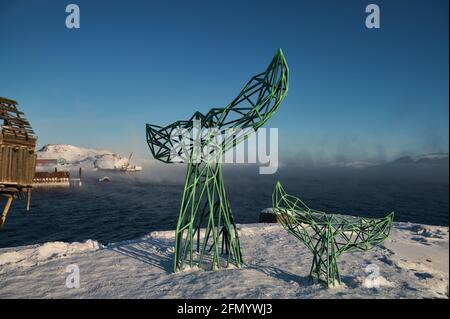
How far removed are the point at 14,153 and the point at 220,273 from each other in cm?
1057

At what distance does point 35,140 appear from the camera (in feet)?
42.2

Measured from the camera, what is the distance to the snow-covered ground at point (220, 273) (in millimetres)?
11156

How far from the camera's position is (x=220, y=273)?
13.0 m

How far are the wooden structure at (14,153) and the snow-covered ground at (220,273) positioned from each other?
4278 mm

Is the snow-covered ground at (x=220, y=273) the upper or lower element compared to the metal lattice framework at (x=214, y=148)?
lower

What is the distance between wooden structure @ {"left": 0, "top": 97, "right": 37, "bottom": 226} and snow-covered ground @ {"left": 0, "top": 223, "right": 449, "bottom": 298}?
4278mm

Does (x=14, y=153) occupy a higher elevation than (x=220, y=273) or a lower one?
higher

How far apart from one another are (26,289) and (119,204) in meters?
48.2

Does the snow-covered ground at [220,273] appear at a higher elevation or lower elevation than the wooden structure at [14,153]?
lower

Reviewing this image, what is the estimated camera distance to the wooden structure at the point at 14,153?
11688 millimetres

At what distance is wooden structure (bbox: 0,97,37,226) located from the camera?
11688mm

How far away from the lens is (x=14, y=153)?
12.1 metres
